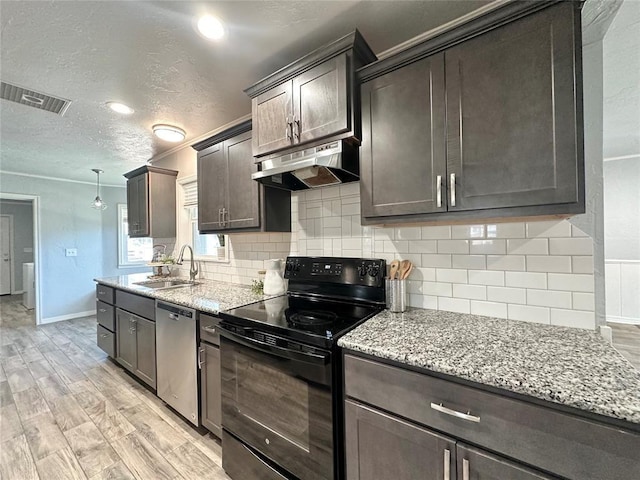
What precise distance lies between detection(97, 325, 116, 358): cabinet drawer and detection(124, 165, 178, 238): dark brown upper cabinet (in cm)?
118

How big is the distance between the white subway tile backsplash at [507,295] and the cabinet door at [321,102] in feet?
3.81

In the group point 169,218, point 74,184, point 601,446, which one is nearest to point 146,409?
point 169,218

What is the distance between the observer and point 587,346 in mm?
1022

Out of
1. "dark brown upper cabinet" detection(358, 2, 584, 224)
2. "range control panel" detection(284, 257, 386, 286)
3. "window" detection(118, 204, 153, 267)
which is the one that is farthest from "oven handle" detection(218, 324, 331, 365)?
"window" detection(118, 204, 153, 267)

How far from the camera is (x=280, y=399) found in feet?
4.29

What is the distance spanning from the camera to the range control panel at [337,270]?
1.68 m

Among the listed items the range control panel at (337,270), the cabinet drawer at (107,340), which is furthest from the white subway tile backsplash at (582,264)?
the cabinet drawer at (107,340)

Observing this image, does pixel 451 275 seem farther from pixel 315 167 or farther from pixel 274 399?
pixel 274 399

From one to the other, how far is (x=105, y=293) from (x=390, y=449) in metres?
3.41

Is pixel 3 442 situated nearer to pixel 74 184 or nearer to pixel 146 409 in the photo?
pixel 146 409

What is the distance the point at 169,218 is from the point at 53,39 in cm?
211

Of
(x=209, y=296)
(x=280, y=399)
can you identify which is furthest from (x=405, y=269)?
(x=209, y=296)

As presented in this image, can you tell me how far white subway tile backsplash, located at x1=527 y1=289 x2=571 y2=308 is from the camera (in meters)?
1.25

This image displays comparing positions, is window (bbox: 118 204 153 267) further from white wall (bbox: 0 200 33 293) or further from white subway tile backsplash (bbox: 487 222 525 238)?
white subway tile backsplash (bbox: 487 222 525 238)
